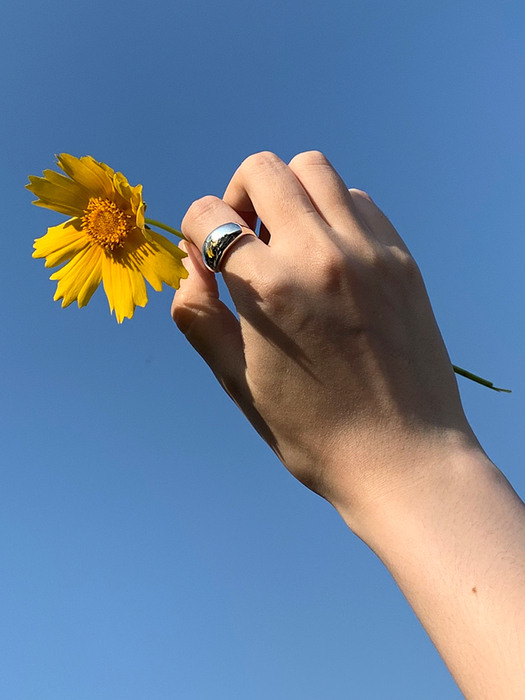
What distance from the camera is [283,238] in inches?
59.6

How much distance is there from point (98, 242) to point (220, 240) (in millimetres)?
644

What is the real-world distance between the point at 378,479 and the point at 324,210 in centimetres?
66

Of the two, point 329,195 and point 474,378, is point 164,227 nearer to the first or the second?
point 329,195

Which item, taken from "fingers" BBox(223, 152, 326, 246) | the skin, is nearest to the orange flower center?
the skin

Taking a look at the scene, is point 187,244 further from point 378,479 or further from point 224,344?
point 378,479

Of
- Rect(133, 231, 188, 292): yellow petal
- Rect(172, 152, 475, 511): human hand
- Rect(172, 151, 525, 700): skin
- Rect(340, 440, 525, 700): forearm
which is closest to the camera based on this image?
Rect(340, 440, 525, 700): forearm

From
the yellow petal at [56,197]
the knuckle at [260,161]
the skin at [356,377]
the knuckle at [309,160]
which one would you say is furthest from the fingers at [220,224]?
the yellow petal at [56,197]

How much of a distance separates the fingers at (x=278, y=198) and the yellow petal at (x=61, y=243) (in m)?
0.64

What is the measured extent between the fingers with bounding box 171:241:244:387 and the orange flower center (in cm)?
23

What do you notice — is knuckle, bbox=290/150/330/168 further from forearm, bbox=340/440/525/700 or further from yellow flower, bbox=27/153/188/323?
forearm, bbox=340/440/525/700

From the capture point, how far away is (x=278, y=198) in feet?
5.05

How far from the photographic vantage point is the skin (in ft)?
4.16

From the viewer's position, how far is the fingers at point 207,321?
5.50 ft

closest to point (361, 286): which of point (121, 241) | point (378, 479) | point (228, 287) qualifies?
point (228, 287)
